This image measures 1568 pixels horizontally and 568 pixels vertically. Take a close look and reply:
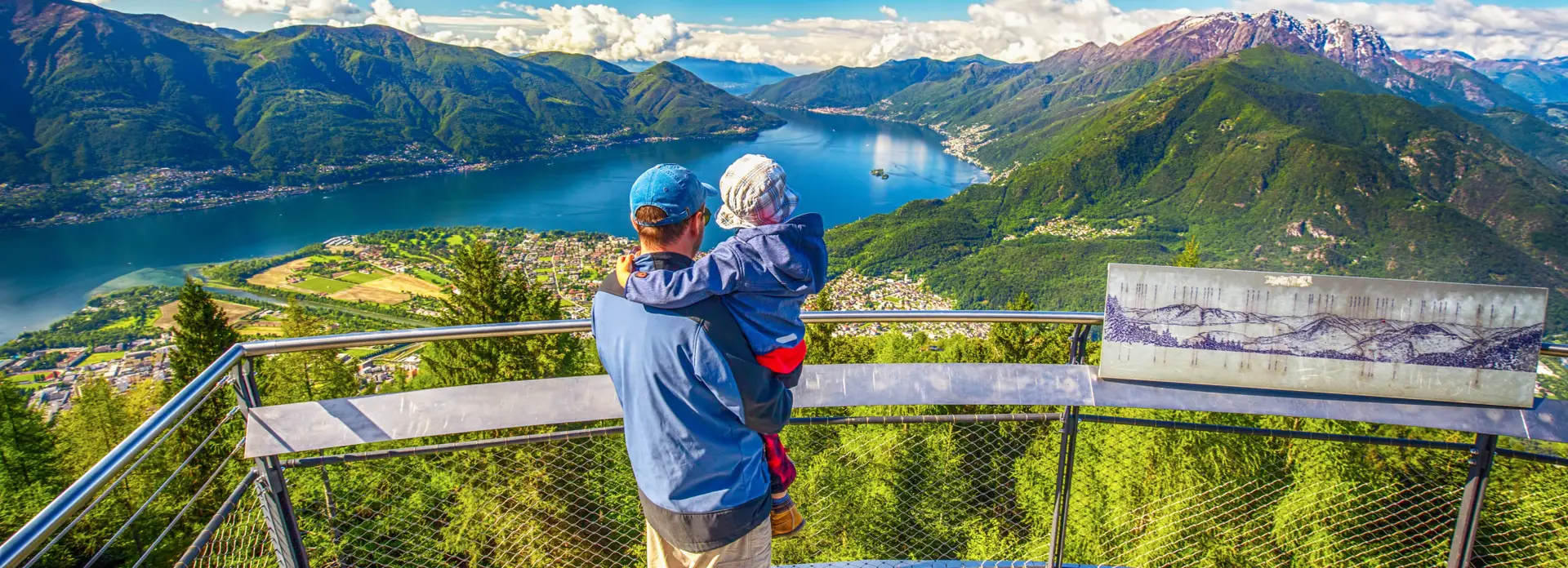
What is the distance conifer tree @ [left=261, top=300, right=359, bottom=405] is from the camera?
17.2 metres

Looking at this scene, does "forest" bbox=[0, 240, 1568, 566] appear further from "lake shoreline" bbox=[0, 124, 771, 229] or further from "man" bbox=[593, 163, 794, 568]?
"lake shoreline" bbox=[0, 124, 771, 229]

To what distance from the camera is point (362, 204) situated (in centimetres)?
10344

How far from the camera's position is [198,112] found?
15125 centimetres

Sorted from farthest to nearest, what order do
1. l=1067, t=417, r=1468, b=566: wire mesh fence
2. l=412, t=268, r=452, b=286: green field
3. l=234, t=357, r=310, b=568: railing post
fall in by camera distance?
l=412, t=268, r=452, b=286: green field
l=1067, t=417, r=1468, b=566: wire mesh fence
l=234, t=357, r=310, b=568: railing post

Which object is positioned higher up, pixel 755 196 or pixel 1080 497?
pixel 755 196

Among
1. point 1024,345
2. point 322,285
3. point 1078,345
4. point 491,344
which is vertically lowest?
point 322,285

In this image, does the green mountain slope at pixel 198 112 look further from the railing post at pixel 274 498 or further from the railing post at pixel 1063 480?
the railing post at pixel 1063 480

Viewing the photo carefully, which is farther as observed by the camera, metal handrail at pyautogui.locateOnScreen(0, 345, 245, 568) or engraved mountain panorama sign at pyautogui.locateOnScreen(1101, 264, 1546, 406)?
engraved mountain panorama sign at pyautogui.locateOnScreen(1101, 264, 1546, 406)

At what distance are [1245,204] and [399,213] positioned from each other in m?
132

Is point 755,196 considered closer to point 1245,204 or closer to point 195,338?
point 195,338

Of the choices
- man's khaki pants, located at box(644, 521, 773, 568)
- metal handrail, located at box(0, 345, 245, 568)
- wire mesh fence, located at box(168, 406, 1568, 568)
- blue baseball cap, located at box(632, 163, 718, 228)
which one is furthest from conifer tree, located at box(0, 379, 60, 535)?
blue baseball cap, located at box(632, 163, 718, 228)

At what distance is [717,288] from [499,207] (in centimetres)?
10247

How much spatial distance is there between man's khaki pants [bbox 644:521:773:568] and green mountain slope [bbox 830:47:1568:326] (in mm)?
72529

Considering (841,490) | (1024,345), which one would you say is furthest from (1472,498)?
(1024,345)
